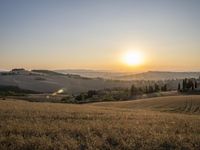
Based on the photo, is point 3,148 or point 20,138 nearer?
point 3,148

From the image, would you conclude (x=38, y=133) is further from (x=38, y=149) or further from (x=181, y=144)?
(x=181, y=144)

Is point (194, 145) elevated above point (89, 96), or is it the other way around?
point (194, 145)

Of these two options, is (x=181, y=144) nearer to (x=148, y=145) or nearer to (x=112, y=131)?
(x=148, y=145)

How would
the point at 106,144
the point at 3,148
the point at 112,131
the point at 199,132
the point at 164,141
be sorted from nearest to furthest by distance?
the point at 3,148, the point at 106,144, the point at 164,141, the point at 112,131, the point at 199,132

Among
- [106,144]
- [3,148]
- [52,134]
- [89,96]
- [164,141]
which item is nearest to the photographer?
[3,148]

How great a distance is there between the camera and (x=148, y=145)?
11859 mm

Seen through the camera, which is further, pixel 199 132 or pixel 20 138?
pixel 199 132

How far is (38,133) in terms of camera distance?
1357 cm

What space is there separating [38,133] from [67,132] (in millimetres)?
1187

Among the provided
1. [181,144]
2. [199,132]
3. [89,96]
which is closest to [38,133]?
[181,144]

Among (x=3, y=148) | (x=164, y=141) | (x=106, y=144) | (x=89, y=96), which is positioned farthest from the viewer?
(x=89, y=96)

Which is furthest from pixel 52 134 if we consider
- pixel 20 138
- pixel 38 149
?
pixel 38 149

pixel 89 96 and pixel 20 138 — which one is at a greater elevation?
pixel 20 138

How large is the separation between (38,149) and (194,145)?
5.27m
